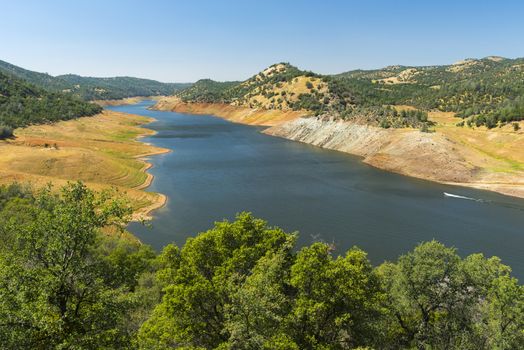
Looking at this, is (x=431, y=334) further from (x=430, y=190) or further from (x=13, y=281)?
(x=430, y=190)

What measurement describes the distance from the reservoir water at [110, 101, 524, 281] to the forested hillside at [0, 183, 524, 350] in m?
23.9

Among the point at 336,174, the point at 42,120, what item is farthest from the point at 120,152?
the point at 336,174

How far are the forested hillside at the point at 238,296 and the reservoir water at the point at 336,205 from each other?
23.9 metres

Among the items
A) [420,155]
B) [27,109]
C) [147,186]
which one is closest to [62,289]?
[147,186]

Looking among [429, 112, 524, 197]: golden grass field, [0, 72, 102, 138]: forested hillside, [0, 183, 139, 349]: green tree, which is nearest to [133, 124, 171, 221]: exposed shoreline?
[0, 183, 139, 349]: green tree

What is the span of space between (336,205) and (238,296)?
185 ft

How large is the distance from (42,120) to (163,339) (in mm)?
163182

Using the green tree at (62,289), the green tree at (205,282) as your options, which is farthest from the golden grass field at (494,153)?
the green tree at (62,289)

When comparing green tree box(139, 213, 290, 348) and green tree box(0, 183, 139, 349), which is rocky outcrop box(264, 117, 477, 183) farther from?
green tree box(0, 183, 139, 349)

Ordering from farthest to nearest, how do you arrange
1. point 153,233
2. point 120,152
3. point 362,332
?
point 120,152
point 153,233
point 362,332

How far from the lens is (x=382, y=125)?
427 feet

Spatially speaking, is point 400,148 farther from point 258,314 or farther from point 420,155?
point 258,314

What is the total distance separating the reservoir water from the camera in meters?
57.2

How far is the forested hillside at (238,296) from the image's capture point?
16.9 m
